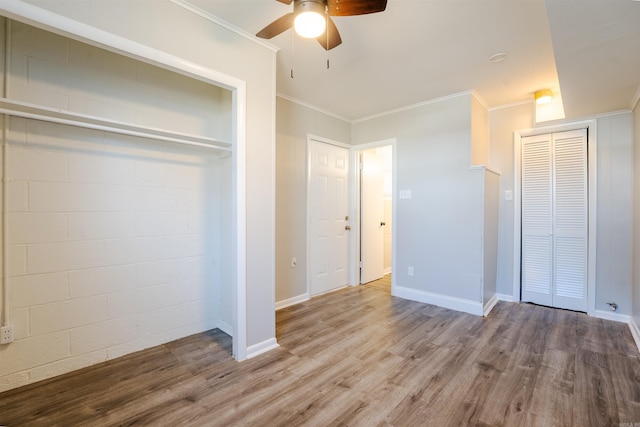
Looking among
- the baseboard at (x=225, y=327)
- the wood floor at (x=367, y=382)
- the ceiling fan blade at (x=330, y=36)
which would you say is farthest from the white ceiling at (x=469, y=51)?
the baseboard at (x=225, y=327)

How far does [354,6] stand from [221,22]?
1.16 m

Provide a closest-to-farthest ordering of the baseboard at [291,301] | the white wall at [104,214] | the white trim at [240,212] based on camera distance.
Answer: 1. the white wall at [104,214]
2. the white trim at [240,212]
3. the baseboard at [291,301]

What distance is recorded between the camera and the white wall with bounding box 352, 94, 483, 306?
131 inches

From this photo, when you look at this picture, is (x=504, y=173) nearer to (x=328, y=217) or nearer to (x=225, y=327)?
(x=328, y=217)

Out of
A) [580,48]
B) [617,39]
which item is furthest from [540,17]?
[617,39]

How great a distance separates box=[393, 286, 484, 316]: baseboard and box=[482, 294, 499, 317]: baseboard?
0.30 ft

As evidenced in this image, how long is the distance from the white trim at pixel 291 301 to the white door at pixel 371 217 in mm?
1155

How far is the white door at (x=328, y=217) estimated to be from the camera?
389cm

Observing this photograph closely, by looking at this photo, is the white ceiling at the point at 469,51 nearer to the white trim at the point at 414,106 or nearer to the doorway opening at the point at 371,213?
the white trim at the point at 414,106

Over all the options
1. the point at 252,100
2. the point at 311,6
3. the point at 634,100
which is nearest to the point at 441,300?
the point at 634,100

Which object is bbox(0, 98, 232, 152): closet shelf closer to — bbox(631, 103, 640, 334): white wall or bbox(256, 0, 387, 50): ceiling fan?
bbox(256, 0, 387, 50): ceiling fan

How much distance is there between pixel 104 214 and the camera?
2207 mm

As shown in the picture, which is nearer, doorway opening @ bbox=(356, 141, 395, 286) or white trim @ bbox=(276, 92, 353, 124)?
white trim @ bbox=(276, 92, 353, 124)

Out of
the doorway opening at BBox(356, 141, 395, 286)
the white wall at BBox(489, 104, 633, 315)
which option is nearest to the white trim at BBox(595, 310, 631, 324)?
the white wall at BBox(489, 104, 633, 315)
